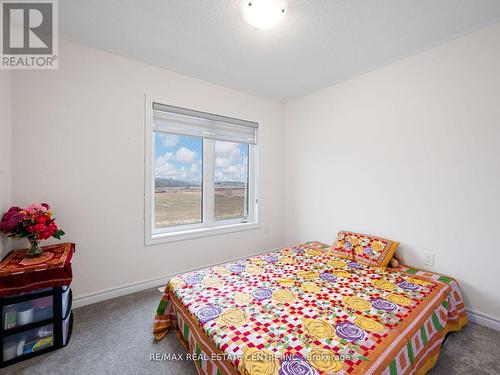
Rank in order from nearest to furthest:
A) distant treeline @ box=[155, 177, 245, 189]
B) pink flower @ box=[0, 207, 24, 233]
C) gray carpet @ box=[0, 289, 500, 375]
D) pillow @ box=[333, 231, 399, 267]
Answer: gray carpet @ box=[0, 289, 500, 375], pink flower @ box=[0, 207, 24, 233], pillow @ box=[333, 231, 399, 267], distant treeline @ box=[155, 177, 245, 189]

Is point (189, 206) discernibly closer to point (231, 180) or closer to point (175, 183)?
point (175, 183)

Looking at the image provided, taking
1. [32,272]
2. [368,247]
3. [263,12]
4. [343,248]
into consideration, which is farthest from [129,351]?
[263,12]

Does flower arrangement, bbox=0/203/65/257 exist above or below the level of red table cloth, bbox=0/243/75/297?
above

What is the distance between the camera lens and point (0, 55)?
169 cm

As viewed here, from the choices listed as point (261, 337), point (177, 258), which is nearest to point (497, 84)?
point (261, 337)

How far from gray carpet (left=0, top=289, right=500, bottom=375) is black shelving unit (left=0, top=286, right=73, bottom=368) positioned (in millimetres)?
46

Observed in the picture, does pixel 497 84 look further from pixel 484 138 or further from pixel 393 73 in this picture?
pixel 393 73

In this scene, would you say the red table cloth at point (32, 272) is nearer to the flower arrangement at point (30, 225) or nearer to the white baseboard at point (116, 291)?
the flower arrangement at point (30, 225)

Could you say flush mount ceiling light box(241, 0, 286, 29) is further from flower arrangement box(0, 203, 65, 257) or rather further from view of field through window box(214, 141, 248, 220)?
flower arrangement box(0, 203, 65, 257)

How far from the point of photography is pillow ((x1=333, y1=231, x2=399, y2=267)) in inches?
85.0

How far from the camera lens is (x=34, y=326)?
4.83ft

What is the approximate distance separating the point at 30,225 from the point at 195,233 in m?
1.47

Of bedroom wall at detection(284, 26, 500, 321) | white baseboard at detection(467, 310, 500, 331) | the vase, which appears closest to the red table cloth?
the vase

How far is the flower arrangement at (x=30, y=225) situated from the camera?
1517 mm
